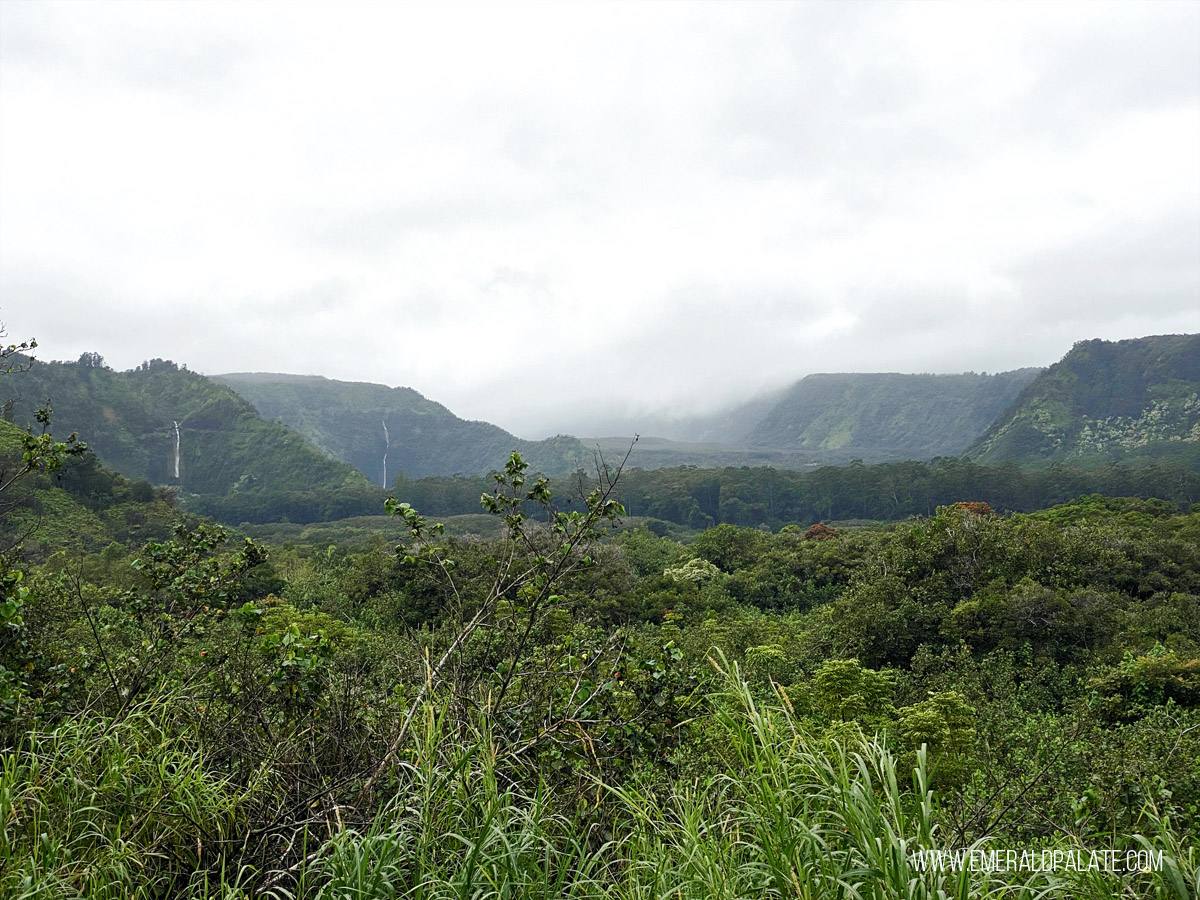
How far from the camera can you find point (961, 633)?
1240 cm

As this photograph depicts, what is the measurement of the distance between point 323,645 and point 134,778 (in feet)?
3.18

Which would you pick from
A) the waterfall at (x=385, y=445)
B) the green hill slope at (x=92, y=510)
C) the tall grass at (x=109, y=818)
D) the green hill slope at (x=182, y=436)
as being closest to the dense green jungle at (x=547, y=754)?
the tall grass at (x=109, y=818)

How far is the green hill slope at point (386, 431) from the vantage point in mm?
170875

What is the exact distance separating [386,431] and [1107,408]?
158626mm

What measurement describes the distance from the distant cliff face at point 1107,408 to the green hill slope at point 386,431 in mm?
107025

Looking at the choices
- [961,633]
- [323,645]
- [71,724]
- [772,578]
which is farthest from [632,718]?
[772,578]

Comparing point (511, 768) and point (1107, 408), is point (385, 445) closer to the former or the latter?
point (1107, 408)

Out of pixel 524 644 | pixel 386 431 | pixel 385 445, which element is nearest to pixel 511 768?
pixel 524 644

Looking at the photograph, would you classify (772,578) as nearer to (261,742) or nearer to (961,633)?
(961,633)

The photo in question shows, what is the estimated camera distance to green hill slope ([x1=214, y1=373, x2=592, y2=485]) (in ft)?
561

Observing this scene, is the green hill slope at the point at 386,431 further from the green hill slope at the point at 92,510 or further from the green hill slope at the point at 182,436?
the green hill slope at the point at 92,510

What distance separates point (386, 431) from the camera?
18338 cm

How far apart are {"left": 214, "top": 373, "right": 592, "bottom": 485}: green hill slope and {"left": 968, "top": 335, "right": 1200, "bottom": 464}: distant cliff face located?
4214 inches

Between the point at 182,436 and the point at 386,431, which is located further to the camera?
the point at 386,431
